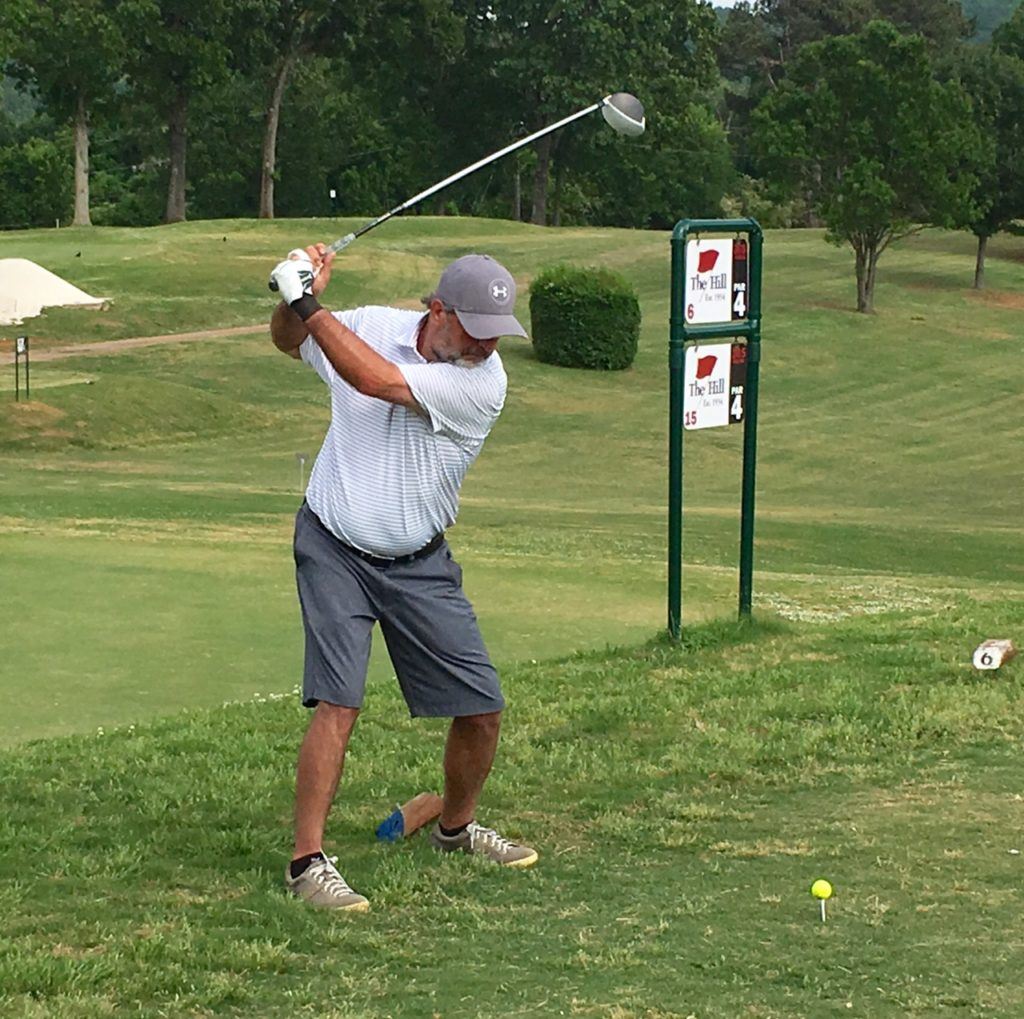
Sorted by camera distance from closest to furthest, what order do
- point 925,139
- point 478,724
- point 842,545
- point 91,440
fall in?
1. point 478,724
2. point 842,545
3. point 91,440
4. point 925,139

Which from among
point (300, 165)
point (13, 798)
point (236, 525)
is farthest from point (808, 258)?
point (13, 798)

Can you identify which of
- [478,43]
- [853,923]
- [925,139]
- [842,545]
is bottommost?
[842,545]

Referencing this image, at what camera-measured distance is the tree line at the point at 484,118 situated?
4656 centimetres

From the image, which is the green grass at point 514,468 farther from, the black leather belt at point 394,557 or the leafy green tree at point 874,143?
the leafy green tree at point 874,143

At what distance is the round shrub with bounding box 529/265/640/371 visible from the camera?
123ft

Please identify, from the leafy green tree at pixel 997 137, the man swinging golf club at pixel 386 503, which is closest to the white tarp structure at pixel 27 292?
the man swinging golf club at pixel 386 503

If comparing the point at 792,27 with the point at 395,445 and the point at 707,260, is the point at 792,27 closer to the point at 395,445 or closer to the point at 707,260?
the point at 707,260

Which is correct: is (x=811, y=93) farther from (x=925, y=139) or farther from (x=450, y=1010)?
(x=450, y=1010)

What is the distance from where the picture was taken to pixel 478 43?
68.0 m

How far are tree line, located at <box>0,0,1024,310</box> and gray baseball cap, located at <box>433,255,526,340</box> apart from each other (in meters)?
40.6

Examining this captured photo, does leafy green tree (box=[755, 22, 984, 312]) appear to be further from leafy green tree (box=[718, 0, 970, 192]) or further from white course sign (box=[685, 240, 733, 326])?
leafy green tree (box=[718, 0, 970, 192])

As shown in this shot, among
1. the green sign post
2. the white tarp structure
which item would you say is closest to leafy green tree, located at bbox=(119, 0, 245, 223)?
the white tarp structure

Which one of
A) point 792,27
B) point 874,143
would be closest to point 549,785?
point 874,143

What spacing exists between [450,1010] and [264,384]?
2974 cm
